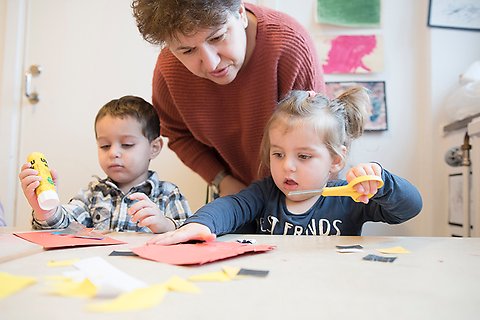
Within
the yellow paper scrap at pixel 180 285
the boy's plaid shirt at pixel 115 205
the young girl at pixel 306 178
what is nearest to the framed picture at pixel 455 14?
the young girl at pixel 306 178

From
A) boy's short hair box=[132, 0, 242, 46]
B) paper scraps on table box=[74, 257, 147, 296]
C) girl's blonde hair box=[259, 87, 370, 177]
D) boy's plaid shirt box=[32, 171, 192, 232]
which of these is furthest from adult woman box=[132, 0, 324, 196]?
paper scraps on table box=[74, 257, 147, 296]

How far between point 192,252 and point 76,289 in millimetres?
204

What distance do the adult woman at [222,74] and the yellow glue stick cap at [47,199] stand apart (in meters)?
0.36

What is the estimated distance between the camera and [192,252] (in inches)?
22.3

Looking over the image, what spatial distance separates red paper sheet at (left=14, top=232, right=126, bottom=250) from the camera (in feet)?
2.12

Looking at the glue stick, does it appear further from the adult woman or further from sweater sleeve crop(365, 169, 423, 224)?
sweater sleeve crop(365, 169, 423, 224)

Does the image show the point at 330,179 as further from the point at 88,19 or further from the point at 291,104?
the point at 88,19

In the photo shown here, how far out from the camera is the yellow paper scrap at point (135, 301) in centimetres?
33

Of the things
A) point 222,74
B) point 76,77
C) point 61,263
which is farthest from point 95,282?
point 76,77

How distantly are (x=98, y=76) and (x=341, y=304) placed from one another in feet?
5.69

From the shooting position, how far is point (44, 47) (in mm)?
1906

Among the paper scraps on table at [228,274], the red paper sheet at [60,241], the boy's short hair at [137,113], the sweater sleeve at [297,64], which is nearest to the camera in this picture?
the paper scraps on table at [228,274]

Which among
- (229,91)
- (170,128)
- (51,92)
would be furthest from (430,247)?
(51,92)

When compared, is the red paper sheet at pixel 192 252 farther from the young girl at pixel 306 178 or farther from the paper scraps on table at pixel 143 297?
the young girl at pixel 306 178
